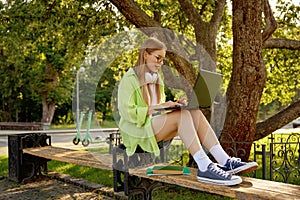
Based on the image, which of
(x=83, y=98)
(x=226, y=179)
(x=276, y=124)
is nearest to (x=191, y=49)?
(x=276, y=124)

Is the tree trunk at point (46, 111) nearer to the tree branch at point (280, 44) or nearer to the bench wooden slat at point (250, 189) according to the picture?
the tree branch at point (280, 44)

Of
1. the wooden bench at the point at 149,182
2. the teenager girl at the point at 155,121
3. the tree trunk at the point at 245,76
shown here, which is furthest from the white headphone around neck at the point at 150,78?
the tree trunk at the point at 245,76

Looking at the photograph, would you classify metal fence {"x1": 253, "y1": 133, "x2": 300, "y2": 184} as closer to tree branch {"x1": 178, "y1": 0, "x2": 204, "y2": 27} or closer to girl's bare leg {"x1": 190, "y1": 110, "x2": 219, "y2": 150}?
girl's bare leg {"x1": 190, "y1": 110, "x2": 219, "y2": 150}

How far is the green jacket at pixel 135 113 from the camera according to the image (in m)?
3.46

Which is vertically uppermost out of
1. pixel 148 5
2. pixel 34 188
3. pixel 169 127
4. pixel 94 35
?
pixel 148 5

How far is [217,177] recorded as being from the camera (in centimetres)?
296

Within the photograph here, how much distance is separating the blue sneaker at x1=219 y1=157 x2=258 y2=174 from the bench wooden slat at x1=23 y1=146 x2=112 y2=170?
145 centimetres

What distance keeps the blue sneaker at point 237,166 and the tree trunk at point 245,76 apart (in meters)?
2.07

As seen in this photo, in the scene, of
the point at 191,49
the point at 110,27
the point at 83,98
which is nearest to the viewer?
the point at 83,98

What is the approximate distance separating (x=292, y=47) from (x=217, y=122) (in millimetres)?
2368

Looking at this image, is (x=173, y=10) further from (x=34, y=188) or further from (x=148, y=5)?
(x=34, y=188)

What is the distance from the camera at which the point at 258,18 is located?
17.6 ft

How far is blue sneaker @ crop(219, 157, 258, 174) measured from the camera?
3.11 m

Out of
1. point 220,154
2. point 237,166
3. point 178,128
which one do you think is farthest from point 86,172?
point 237,166
